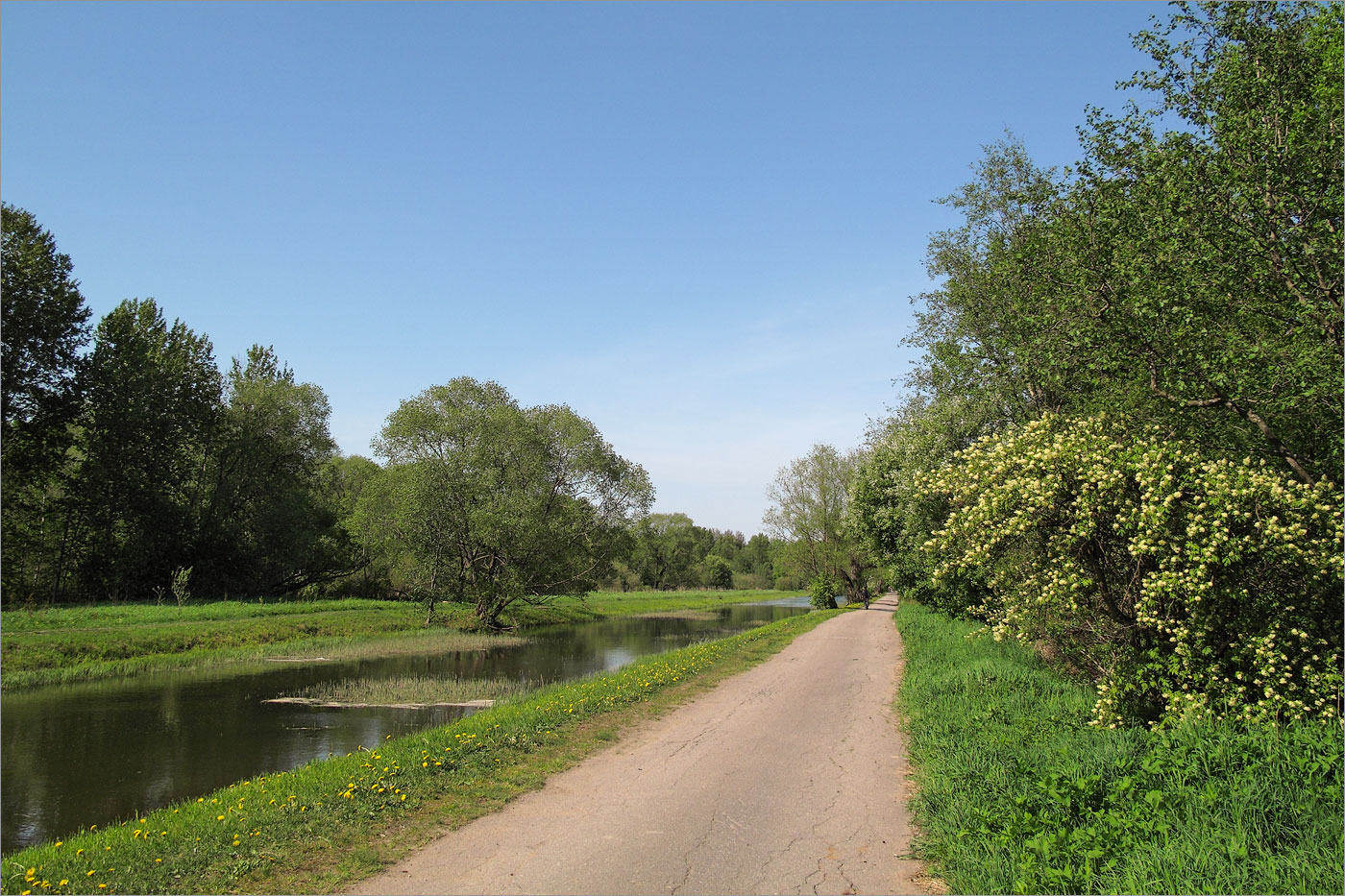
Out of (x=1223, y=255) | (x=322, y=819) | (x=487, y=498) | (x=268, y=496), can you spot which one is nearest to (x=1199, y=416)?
(x=1223, y=255)

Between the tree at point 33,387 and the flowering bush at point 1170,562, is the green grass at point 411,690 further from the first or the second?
the tree at point 33,387

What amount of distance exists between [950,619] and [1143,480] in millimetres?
19367

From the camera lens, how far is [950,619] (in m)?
25.8

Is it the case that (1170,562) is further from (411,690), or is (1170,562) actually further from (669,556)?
(669,556)

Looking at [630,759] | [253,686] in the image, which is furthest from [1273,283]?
[253,686]

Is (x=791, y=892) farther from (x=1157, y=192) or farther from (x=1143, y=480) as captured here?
(x=1157, y=192)

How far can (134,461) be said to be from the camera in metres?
41.1

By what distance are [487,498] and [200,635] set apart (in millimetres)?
15506

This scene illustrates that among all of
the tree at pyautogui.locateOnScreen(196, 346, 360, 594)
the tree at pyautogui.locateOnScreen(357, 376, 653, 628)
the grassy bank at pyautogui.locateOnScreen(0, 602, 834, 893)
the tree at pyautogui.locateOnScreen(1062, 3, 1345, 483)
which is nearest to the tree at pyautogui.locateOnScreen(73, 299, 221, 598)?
the tree at pyautogui.locateOnScreen(196, 346, 360, 594)

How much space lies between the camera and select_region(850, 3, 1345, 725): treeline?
7.51 metres

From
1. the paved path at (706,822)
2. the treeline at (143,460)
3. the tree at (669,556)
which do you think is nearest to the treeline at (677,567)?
the tree at (669,556)

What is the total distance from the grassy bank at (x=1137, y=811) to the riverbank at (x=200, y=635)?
2427 centimetres

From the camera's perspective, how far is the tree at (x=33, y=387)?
33.6 metres

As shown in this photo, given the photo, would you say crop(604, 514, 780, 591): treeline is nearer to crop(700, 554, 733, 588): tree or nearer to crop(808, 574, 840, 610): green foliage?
crop(700, 554, 733, 588): tree
